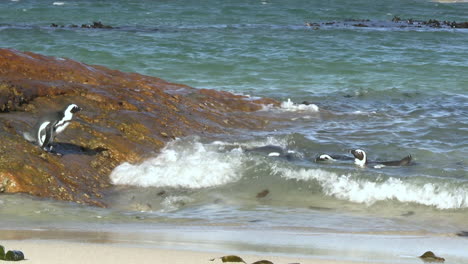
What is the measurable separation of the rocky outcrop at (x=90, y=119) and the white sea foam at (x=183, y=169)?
15 cm

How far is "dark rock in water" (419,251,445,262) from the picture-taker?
201 inches

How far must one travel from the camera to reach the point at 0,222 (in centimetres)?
593

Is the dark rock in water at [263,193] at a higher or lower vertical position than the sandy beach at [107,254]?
lower

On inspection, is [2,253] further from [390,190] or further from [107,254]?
[390,190]

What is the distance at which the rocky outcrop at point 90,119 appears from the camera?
7.30m

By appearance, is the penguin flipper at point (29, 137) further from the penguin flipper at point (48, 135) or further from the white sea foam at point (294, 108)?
the white sea foam at point (294, 108)

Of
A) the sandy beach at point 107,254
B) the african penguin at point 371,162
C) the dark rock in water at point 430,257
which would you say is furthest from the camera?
the african penguin at point 371,162

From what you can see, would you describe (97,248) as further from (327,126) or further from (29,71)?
(327,126)

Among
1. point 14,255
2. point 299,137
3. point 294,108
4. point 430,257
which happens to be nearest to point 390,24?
point 294,108

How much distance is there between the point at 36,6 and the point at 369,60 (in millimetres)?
21150

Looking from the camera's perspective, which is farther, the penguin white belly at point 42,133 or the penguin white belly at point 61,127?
the penguin white belly at point 61,127

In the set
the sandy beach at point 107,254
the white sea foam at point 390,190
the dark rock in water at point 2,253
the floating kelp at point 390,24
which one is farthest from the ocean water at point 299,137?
the floating kelp at point 390,24

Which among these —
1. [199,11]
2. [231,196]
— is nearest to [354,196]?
[231,196]

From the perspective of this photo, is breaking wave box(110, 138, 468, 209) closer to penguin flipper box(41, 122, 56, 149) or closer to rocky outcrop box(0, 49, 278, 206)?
rocky outcrop box(0, 49, 278, 206)
